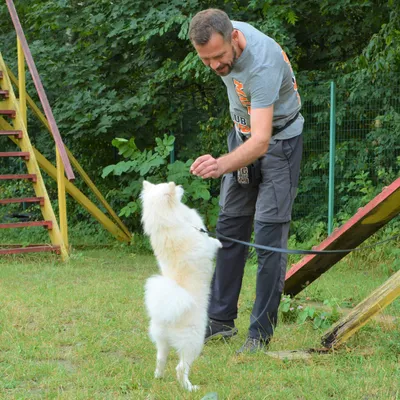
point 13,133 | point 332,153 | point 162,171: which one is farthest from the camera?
point 162,171

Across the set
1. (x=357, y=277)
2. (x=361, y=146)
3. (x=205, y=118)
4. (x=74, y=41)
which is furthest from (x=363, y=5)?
(x=74, y=41)

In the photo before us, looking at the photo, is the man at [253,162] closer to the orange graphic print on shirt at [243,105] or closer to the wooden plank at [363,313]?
the orange graphic print on shirt at [243,105]

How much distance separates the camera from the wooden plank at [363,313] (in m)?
3.83

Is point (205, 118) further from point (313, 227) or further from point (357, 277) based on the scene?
point (357, 277)

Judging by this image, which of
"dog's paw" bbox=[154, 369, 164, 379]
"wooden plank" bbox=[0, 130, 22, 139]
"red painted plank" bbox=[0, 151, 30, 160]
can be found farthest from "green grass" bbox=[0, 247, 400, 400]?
"wooden plank" bbox=[0, 130, 22, 139]

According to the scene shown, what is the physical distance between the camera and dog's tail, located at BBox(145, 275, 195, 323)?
3.22m

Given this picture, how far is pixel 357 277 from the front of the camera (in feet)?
22.8

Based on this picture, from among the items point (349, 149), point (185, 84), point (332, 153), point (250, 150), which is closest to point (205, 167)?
point (250, 150)

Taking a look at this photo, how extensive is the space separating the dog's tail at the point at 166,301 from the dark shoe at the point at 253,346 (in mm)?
785

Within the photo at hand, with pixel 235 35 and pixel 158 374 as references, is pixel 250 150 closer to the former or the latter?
pixel 235 35

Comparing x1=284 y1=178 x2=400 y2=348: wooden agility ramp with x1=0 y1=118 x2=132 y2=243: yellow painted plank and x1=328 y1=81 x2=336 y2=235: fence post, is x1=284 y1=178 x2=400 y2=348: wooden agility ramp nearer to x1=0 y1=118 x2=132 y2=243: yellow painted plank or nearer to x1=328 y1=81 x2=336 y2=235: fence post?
x1=328 y1=81 x2=336 y2=235: fence post

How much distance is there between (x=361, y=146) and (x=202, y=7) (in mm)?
3014

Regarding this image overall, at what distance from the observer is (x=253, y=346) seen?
158 inches

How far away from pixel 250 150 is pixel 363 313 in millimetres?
1192
